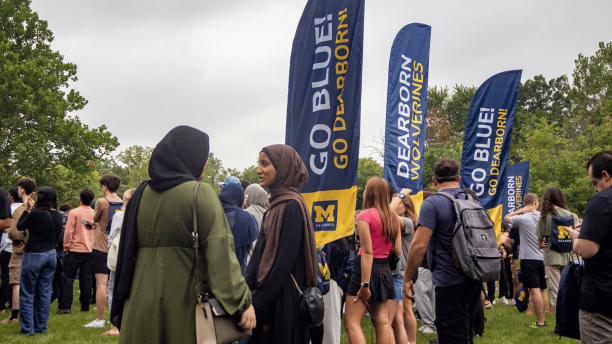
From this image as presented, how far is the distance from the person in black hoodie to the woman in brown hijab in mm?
4980

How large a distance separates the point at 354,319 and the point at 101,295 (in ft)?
15.4

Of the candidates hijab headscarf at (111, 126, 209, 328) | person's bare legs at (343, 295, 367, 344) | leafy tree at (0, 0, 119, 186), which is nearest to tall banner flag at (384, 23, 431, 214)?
person's bare legs at (343, 295, 367, 344)

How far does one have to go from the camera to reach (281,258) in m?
2.94

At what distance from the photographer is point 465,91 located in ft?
195

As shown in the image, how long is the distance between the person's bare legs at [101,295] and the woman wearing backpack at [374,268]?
→ 457cm

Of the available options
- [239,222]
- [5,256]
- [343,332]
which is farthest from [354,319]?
[5,256]

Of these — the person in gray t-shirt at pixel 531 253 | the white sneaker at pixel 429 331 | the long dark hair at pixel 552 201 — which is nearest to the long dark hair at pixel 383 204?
the white sneaker at pixel 429 331

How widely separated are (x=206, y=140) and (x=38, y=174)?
25.9m

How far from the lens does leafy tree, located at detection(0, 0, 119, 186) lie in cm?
2398

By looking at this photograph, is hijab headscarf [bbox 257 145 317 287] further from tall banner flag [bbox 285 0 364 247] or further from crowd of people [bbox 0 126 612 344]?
tall banner flag [bbox 285 0 364 247]

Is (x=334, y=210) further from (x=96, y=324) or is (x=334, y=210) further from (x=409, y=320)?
(x=96, y=324)

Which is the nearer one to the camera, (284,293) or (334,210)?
(284,293)

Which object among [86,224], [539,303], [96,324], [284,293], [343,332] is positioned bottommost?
Result: [343,332]

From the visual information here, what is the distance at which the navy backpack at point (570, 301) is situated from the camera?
3.75 metres
